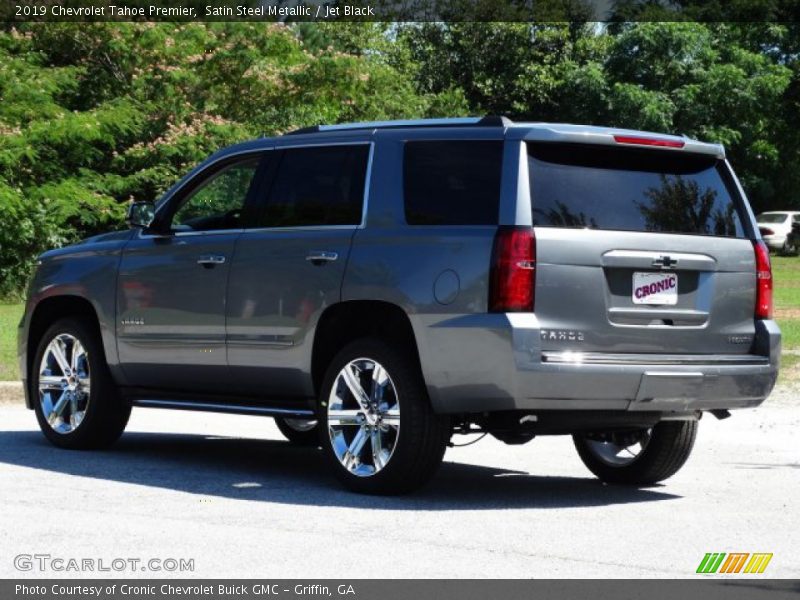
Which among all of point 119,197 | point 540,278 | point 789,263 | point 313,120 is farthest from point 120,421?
point 789,263

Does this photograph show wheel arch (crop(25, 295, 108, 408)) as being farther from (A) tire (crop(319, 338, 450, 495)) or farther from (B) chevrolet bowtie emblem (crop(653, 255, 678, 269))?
(B) chevrolet bowtie emblem (crop(653, 255, 678, 269))

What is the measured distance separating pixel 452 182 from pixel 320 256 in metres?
0.90

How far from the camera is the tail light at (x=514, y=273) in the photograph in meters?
8.48

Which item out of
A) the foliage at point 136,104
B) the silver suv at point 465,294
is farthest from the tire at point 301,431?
the foliage at point 136,104

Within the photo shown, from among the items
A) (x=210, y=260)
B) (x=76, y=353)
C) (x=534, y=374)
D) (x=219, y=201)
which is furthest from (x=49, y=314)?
(x=534, y=374)

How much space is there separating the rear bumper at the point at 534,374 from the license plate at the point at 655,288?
0.97 ft

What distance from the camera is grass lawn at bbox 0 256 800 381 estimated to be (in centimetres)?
1689

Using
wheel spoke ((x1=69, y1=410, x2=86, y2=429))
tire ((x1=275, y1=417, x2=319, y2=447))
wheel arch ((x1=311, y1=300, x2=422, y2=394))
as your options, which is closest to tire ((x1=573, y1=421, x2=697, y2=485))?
wheel arch ((x1=311, y1=300, x2=422, y2=394))

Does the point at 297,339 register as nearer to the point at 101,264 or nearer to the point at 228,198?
the point at 228,198

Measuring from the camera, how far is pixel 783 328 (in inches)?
979

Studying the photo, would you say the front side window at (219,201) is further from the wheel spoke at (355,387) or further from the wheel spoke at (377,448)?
the wheel spoke at (377,448)

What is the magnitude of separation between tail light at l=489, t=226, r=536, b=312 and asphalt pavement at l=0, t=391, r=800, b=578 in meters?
1.07

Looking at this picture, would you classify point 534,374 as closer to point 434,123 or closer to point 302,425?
point 434,123

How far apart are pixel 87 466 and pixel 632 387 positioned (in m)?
3.55
